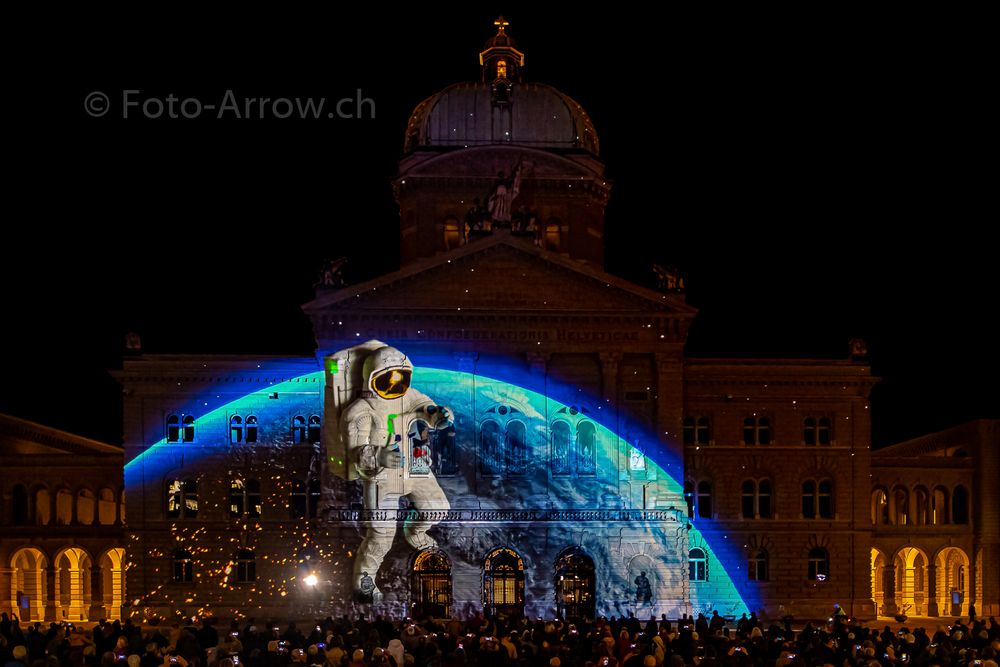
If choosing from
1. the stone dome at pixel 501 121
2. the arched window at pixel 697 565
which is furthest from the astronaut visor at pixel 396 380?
the stone dome at pixel 501 121

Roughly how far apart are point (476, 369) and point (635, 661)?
107ft

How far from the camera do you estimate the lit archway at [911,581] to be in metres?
78.4

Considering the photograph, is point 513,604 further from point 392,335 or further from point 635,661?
point 635,661

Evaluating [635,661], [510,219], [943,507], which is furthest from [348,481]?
[635,661]

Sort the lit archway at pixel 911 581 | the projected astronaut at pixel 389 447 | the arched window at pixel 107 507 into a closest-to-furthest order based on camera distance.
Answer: the projected astronaut at pixel 389 447, the lit archway at pixel 911 581, the arched window at pixel 107 507

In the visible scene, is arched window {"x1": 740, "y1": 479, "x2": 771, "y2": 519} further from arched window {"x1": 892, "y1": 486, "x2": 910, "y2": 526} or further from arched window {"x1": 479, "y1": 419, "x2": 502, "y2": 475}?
arched window {"x1": 479, "y1": 419, "x2": 502, "y2": 475}

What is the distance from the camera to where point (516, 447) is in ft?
227

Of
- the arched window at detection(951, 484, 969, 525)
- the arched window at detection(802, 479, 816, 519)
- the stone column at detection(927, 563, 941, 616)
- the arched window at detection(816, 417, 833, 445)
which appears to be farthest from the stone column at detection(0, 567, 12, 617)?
the arched window at detection(951, 484, 969, 525)

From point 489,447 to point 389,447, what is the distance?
3972mm

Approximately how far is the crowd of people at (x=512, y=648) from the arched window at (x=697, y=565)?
2603cm

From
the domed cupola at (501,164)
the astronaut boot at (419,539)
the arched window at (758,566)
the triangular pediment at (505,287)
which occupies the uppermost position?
the domed cupola at (501,164)

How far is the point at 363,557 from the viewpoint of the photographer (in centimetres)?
6800

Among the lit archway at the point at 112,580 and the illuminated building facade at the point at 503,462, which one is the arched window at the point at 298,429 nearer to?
the illuminated building facade at the point at 503,462

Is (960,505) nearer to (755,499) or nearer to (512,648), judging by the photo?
(755,499)
